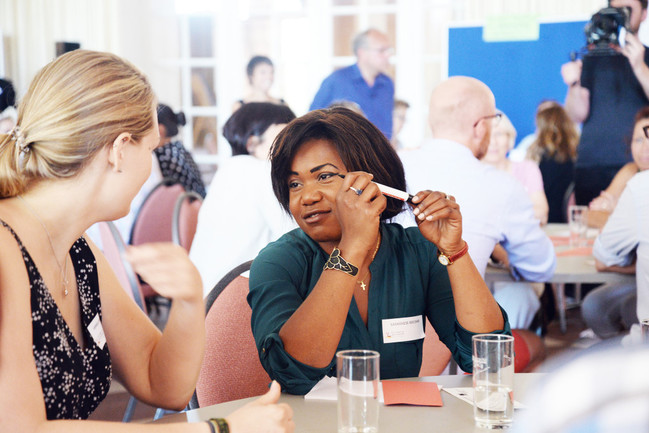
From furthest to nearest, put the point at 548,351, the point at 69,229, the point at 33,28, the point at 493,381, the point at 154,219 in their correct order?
the point at 33,28
the point at 548,351
the point at 154,219
the point at 69,229
the point at 493,381

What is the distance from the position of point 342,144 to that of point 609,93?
14.5 ft

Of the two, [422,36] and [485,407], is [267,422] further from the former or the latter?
[422,36]

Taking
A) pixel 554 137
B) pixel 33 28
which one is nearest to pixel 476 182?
pixel 554 137

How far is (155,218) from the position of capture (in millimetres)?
3822

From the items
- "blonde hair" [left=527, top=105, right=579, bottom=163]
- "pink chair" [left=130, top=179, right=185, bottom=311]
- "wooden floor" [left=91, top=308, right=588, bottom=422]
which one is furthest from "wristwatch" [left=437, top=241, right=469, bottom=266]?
"blonde hair" [left=527, top=105, right=579, bottom=163]

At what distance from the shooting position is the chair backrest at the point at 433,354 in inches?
69.7

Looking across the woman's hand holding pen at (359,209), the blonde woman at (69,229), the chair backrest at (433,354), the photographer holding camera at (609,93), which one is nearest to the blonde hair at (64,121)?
the blonde woman at (69,229)

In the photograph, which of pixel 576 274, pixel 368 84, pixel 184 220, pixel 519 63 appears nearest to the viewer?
pixel 576 274

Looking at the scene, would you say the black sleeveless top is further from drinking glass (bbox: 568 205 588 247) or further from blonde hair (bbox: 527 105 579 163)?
blonde hair (bbox: 527 105 579 163)

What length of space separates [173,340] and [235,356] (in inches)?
9.1

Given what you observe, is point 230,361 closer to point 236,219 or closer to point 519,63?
point 236,219

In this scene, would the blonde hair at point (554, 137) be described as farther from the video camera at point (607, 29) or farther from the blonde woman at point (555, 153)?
the video camera at point (607, 29)

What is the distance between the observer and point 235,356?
160cm

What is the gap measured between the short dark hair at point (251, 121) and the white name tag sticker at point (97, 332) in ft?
6.26
